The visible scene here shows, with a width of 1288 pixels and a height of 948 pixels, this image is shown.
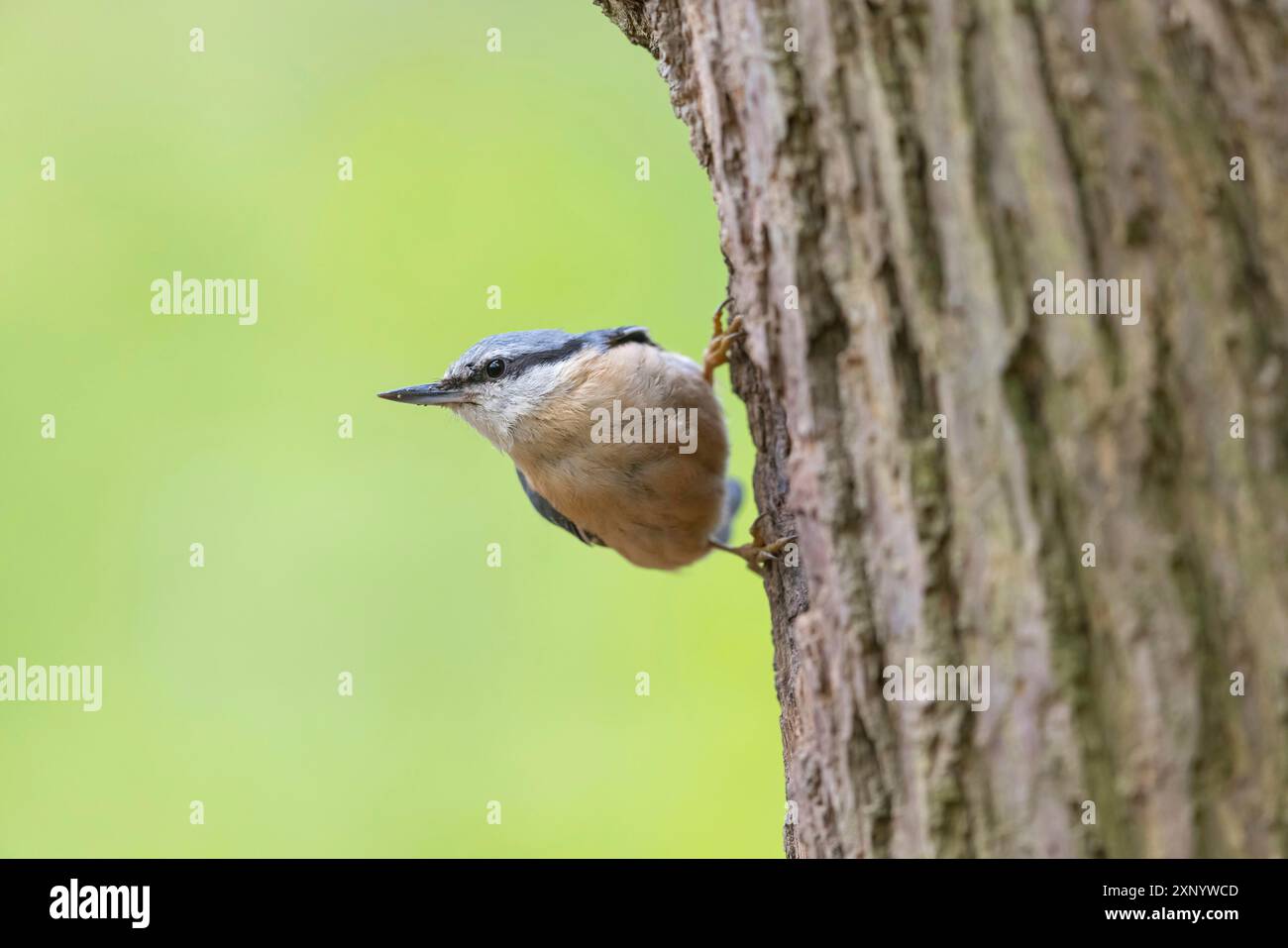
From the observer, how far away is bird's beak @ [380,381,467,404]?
409cm

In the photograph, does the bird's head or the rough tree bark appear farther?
the bird's head

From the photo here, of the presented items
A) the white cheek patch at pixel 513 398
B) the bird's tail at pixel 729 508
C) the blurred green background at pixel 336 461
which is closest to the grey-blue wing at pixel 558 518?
the white cheek patch at pixel 513 398

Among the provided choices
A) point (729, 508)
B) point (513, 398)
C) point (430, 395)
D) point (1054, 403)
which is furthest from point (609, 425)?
point (1054, 403)

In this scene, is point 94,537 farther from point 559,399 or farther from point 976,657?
point 976,657

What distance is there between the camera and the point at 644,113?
19.6 feet

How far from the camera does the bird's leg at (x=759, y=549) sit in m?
3.06

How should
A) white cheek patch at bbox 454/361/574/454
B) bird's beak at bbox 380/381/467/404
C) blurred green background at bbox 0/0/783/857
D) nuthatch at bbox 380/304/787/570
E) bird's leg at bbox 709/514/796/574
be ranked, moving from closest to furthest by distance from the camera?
bird's leg at bbox 709/514/796/574
nuthatch at bbox 380/304/787/570
white cheek patch at bbox 454/361/574/454
bird's beak at bbox 380/381/467/404
blurred green background at bbox 0/0/783/857

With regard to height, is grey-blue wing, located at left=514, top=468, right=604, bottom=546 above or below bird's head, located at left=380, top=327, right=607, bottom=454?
below

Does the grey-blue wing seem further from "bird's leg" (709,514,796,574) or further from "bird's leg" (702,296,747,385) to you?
"bird's leg" (702,296,747,385)

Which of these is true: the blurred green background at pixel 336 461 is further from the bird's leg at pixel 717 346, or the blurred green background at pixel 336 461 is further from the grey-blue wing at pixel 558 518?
the bird's leg at pixel 717 346

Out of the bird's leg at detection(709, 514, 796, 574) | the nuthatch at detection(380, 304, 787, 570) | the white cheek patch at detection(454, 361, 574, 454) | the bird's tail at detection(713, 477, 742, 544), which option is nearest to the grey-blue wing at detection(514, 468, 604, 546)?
the nuthatch at detection(380, 304, 787, 570)

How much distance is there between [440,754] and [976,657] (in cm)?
385

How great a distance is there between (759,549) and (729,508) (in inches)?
54.5

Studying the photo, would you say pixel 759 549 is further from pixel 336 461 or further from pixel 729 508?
pixel 336 461
